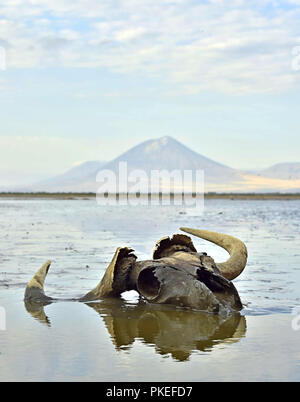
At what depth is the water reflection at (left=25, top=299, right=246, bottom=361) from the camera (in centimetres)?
846

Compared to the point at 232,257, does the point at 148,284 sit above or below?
below

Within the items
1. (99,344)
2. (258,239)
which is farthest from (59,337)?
(258,239)

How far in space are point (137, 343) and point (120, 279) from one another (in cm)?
319

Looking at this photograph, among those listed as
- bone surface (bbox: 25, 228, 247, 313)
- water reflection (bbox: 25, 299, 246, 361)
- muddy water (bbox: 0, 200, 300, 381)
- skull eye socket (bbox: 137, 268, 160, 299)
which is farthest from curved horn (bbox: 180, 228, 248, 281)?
water reflection (bbox: 25, 299, 246, 361)

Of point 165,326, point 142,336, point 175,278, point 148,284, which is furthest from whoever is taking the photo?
point 148,284

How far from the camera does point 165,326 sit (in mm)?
9656

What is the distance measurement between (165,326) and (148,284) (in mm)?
1907

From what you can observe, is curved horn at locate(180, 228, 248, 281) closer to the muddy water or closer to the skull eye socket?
the muddy water

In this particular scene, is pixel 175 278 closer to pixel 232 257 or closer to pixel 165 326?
pixel 165 326

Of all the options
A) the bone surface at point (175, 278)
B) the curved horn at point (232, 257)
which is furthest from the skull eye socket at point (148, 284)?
the curved horn at point (232, 257)

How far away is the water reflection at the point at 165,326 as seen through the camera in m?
Answer: 8.46

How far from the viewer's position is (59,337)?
8.80 metres

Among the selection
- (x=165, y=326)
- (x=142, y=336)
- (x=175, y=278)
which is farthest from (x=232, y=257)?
(x=142, y=336)

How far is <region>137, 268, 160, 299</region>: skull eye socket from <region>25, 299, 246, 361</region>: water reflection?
0.21 metres
